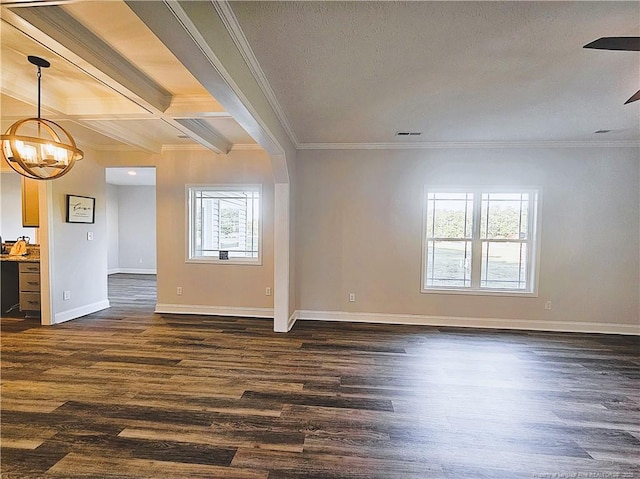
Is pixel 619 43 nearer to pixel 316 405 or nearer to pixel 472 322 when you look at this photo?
pixel 316 405

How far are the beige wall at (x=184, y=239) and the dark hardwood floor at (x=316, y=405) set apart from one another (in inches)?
41.4

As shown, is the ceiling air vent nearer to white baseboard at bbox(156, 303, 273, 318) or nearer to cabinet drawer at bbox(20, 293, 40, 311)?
white baseboard at bbox(156, 303, 273, 318)

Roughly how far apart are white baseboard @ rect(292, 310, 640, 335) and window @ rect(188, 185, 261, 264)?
1.41 meters

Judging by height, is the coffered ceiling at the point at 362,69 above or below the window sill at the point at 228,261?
above

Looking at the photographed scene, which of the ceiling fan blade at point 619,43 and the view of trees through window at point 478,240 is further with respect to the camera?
the view of trees through window at point 478,240

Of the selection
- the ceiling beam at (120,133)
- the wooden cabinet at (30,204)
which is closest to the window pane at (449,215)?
the ceiling beam at (120,133)

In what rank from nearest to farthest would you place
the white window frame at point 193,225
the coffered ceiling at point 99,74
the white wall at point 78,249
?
1. the coffered ceiling at point 99,74
2. the white wall at point 78,249
3. the white window frame at point 193,225

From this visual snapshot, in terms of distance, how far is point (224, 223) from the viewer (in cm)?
532

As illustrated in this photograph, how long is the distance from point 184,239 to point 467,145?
454cm

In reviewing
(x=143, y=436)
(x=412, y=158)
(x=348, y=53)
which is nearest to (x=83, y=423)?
(x=143, y=436)

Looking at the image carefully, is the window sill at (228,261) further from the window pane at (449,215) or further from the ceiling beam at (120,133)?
the window pane at (449,215)

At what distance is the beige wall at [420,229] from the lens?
4457mm

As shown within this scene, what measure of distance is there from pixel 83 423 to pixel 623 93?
517 centimetres

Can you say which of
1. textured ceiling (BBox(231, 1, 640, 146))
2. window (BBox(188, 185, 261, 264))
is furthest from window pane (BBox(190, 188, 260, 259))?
textured ceiling (BBox(231, 1, 640, 146))
